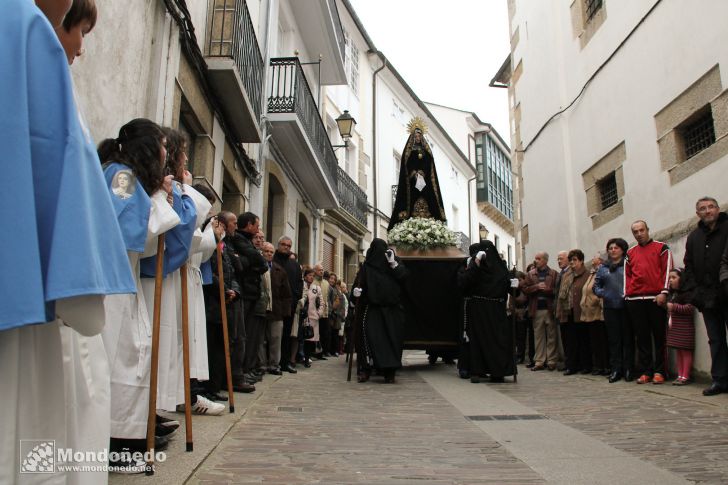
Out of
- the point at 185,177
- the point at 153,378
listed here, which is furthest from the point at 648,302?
the point at 153,378

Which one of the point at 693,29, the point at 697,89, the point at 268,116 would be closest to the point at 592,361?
the point at 697,89

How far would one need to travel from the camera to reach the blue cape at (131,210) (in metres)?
2.58

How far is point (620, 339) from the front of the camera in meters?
7.48

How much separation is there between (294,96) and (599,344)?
7.24 m

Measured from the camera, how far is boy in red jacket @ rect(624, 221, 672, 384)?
691 cm

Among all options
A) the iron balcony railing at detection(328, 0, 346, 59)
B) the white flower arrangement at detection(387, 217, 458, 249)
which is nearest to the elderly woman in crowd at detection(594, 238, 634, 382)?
the white flower arrangement at detection(387, 217, 458, 249)

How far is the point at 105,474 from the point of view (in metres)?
1.57

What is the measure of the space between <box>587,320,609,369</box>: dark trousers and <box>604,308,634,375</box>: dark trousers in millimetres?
502

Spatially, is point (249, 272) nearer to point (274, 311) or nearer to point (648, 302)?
point (274, 311)

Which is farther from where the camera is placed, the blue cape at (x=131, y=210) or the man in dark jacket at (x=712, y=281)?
the man in dark jacket at (x=712, y=281)

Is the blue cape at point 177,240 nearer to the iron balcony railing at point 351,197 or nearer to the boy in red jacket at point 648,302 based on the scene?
the boy in red jacket at point 648,302

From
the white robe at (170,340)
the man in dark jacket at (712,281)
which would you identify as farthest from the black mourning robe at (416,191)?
the white robe at (170,340)

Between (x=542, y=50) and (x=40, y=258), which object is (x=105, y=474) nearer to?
(x=40, y=258)

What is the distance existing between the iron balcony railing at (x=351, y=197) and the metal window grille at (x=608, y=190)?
343 inches
